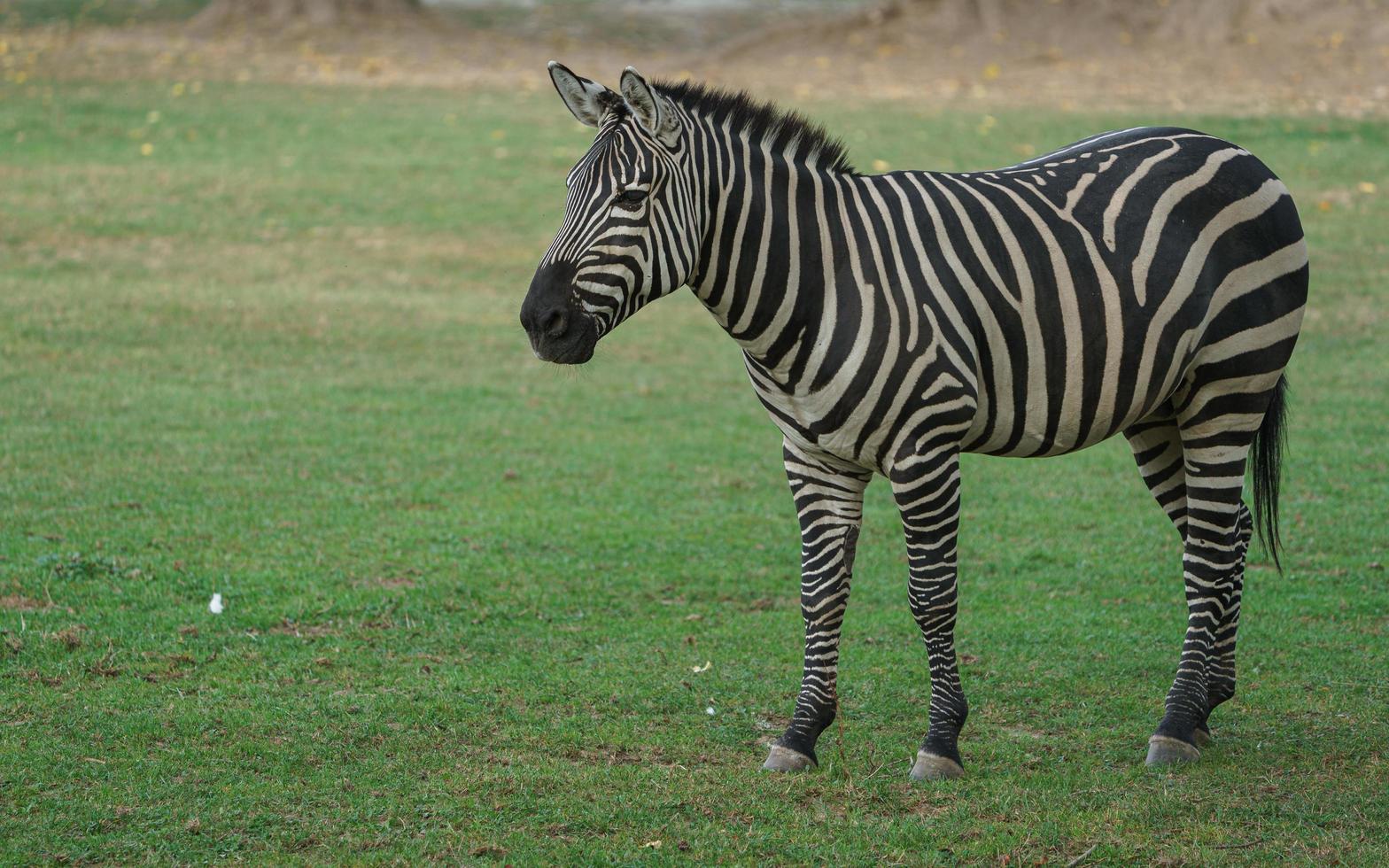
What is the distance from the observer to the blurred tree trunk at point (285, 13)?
26.2 m

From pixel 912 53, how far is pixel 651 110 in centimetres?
2127

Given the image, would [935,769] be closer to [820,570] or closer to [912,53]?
[820,570]

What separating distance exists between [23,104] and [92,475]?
14.3 m

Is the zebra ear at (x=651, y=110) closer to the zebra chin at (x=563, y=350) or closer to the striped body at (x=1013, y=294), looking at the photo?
the striped body at (x=1013, y=294)

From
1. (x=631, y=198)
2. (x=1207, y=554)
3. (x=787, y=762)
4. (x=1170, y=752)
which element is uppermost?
(x=631, y=198)

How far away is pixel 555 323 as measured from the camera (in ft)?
16.3

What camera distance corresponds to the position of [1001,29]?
2550 centimetres

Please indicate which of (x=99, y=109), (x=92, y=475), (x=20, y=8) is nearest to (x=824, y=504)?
(x=92, y=475)

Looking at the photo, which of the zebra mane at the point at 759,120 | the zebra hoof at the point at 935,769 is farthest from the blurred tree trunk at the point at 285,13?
the zebra hoof at the point at 935,769

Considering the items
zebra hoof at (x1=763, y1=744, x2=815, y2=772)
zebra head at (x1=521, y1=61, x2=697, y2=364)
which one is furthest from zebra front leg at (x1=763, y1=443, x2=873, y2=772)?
zebra head at (x1=521, y1=61, x2=697, y2=364)

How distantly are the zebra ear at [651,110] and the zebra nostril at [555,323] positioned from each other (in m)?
0.75

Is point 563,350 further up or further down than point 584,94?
further down

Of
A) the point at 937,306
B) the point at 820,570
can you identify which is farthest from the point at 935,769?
the point at 937,306

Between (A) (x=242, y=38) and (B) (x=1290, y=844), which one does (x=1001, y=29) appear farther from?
(B) (x=1290, y=844)
